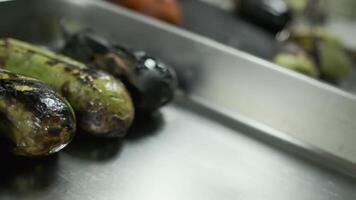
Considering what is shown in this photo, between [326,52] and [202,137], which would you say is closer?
[202,137]

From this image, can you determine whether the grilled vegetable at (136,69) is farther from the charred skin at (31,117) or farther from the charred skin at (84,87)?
the charred skin at (31,117)

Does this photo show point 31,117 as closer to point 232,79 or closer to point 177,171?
point 177,171

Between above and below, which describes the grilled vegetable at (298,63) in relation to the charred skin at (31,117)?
below

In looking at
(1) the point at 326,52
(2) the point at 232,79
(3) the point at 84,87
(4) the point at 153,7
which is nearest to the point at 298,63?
(1) the point at 326,52

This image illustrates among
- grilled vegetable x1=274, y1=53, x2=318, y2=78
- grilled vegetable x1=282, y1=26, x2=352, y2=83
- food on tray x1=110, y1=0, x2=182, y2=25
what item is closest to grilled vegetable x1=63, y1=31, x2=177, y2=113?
food on tray x1=110, y1=0, x2=182, y2=25

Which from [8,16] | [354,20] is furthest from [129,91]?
[354,20]

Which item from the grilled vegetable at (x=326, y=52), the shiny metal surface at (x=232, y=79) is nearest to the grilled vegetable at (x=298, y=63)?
the grilled vegetable at (x=326, y=52)

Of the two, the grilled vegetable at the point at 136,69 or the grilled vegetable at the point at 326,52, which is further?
the grilled vegetable at the point at 326,52
